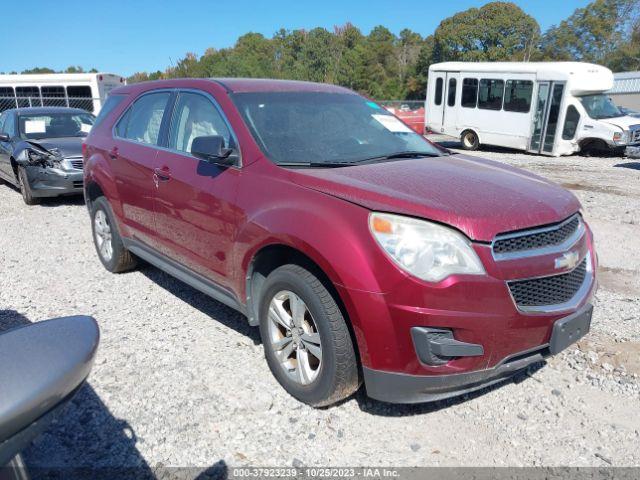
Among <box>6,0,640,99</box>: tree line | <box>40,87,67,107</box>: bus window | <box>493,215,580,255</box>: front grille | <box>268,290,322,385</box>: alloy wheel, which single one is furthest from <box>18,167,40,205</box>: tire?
<box>6,0,640,99</box>: tree line

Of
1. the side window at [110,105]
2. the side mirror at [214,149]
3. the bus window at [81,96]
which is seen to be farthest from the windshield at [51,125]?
the bus window at [81,96]

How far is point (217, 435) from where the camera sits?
2.75 metres

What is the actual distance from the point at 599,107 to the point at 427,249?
1609 centimetres

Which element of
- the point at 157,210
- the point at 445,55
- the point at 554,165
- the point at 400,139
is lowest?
the point at 554,165

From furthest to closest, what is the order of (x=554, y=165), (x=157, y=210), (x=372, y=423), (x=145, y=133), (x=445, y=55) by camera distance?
(x=445, y=55)
(x=554, y=165)
(x=145, y=133)
(x=157, y=210)
(x=372, y=423)

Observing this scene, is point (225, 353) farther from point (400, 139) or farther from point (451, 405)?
point (400, 139)

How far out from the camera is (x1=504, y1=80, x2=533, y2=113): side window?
52.5ft

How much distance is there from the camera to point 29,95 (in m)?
20.7

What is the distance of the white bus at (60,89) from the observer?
63.6 feet

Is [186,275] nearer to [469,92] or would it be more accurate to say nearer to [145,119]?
[145,119]

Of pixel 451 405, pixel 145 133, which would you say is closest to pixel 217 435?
pixel 451 405

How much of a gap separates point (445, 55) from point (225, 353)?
66336 millimetres

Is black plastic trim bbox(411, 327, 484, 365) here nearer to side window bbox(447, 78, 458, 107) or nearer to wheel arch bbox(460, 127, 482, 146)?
wheel arch bbox(460, 127, 482, 146)

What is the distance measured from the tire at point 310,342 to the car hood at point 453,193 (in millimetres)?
532
